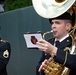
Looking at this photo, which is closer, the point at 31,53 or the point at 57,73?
the point at 57,73

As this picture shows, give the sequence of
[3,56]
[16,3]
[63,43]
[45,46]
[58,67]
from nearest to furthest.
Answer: [45,46]
[58,67]
[63,43]
[3,56]
[16,3]

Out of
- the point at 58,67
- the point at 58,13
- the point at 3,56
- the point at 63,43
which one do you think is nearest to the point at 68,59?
the point at 58,67

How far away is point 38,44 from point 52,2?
0.57 m

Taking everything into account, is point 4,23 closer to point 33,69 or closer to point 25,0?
point 25,0

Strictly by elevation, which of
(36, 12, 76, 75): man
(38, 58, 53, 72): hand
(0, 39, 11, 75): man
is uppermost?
(36, 12, 76, 75): man

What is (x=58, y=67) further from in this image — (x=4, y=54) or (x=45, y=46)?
(x=4, y=54)

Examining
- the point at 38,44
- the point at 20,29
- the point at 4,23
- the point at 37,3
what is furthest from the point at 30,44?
the point at 4,23

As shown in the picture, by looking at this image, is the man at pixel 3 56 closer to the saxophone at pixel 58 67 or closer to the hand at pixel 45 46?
→ the saxophone at pixel 58 67

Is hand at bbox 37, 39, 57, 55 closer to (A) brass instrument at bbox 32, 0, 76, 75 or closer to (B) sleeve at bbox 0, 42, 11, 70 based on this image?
(A) brass instrument at bbox 32, 0, 76, 75

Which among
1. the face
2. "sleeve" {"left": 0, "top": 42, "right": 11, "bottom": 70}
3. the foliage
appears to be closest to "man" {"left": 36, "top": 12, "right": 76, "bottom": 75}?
the face

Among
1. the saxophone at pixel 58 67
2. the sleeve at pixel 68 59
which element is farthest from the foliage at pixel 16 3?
the sleeve at pixel 68 59

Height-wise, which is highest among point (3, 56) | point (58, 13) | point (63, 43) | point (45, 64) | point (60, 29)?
point (58, 13)

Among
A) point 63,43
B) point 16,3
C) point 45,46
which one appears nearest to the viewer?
point 45,46

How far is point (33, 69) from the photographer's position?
28.6 ft
